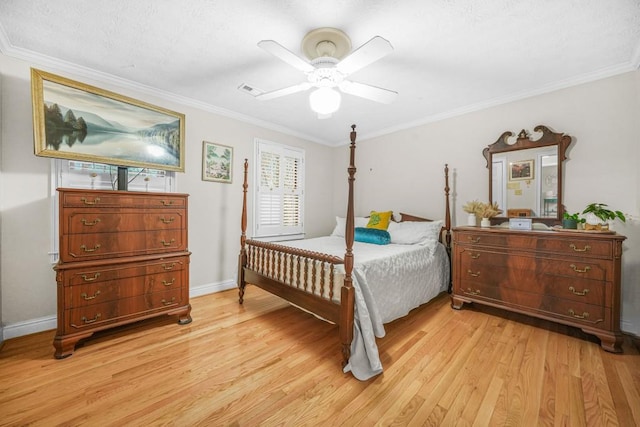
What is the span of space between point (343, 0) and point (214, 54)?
4.06 ft

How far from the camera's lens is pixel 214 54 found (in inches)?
85.2

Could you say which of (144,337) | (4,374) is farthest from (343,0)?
(4,374)

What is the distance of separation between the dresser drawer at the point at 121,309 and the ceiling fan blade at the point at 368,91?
2428mm

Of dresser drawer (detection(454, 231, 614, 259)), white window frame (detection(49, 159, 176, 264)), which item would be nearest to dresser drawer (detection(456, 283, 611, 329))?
dresser drawer (detection(454, 231, 614, 259))

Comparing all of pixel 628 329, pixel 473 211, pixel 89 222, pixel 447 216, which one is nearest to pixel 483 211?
pixel 473 211

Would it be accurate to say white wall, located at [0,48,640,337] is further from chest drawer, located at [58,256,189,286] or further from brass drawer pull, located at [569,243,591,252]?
chest drawer, located at [58,256,189,286]

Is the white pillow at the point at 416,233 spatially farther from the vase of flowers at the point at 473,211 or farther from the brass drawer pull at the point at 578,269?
the brass drawer pull at the point at 578,269

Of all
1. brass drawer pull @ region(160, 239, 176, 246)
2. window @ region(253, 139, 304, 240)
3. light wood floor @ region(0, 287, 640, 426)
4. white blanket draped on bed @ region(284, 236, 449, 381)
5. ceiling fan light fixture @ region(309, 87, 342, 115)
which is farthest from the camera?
window @ region(253, 139, 304, 240)

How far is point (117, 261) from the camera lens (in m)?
2.07

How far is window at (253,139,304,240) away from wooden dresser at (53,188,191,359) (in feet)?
4.83

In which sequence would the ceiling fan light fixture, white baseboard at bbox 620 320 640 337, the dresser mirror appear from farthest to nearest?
the dresser mirror
white baseboard at bbox 620 320 640 337
the ceiling fan light fixture

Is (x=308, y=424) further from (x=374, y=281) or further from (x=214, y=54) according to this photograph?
(x=214, y=54)

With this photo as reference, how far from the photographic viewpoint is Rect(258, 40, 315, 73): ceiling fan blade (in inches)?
60.9

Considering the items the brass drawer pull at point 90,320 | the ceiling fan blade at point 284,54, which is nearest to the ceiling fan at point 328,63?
the ceiling fan blade at point 284,54
